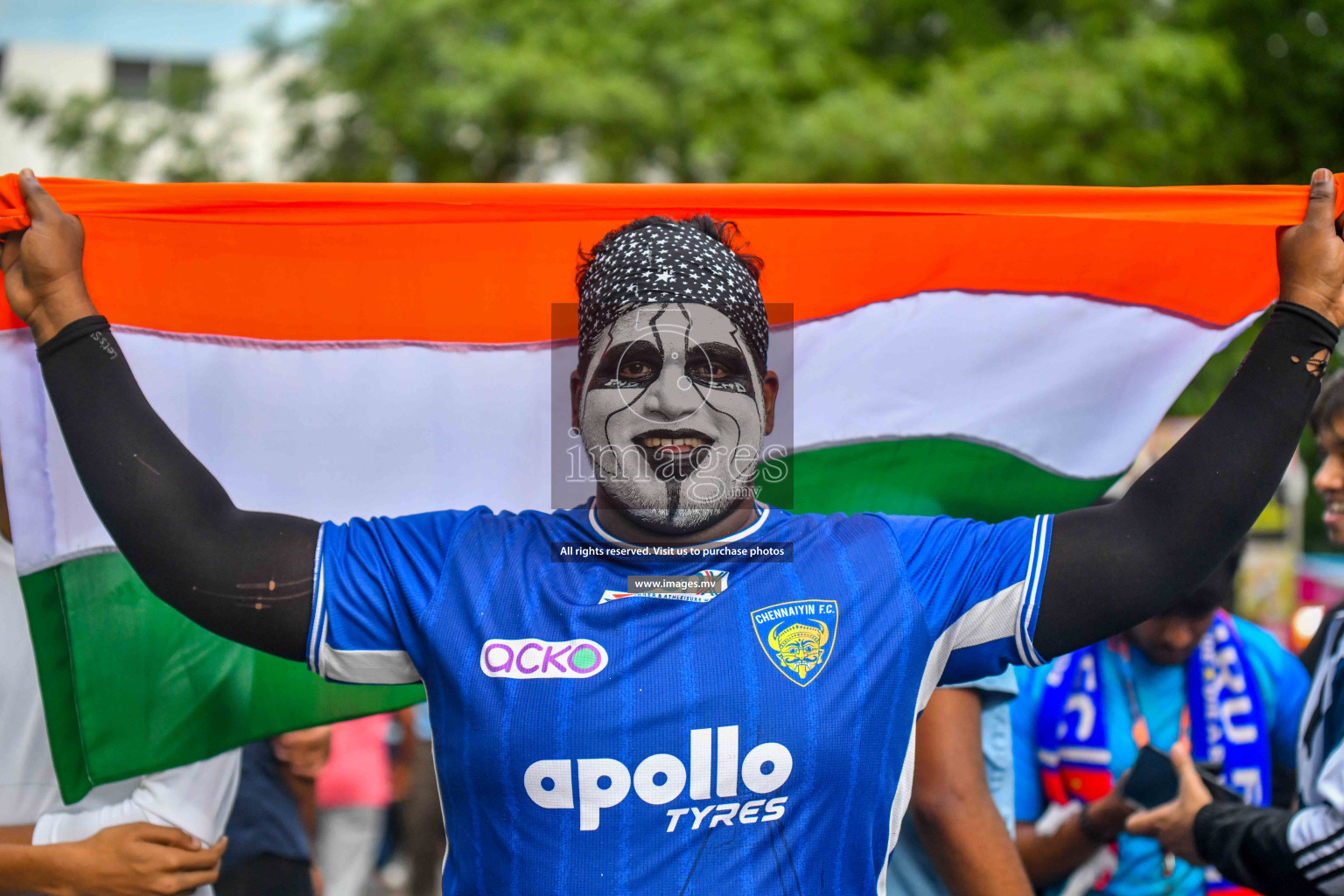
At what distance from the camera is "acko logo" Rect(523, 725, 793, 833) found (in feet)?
5.98

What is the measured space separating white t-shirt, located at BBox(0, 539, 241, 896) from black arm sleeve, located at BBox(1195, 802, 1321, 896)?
2.36m

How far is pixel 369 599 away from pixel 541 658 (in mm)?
322

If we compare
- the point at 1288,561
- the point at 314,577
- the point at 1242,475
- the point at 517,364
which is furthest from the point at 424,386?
the point at 1288,561

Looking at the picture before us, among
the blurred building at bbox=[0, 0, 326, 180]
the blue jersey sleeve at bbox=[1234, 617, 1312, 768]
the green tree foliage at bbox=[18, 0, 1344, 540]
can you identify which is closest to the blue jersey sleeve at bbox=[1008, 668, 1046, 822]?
the blue jersey sleeve at bbox=[1234, 617, 1312, 768]

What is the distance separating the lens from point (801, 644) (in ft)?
6.26

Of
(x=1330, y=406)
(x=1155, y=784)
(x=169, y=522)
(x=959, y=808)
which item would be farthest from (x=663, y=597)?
(x=1330, y=406)

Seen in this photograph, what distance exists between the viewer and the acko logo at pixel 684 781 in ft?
5.98

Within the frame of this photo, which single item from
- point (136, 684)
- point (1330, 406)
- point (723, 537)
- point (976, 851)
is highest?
point (1330, 406)

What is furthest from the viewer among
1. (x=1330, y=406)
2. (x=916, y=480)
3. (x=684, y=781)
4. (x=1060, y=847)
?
(x=1330, y=406)

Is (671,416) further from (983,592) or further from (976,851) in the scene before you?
(976,851)

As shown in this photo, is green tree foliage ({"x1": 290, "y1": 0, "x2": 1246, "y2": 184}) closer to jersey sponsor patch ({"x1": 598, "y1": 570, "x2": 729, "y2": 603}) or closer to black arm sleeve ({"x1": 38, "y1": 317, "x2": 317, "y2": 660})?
jersey sponsor patch ({"x1": 598, "y1": 570, "x2": 729, "y2": 603})

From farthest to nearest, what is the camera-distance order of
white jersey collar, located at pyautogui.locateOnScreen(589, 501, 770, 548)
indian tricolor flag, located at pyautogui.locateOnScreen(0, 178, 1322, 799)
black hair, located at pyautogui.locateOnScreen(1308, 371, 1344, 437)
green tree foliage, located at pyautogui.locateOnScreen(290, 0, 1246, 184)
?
green tree foliage, located at pyautogui.locateOnScreen(290, 0, 1246, 184), black hair, located at pyautogui.locateOnScreen(1308, 371, 1344, 437), indian tricolor flag, located at pyautogui.locateOnScreen(0, 178, 1322, 799), white jersey collar, located at pyautogui.locateOnScreen(589, 501, 770, 548)

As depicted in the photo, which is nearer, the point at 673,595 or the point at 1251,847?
the point at 673,595

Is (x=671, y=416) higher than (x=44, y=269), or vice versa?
(x=44, y=269)
